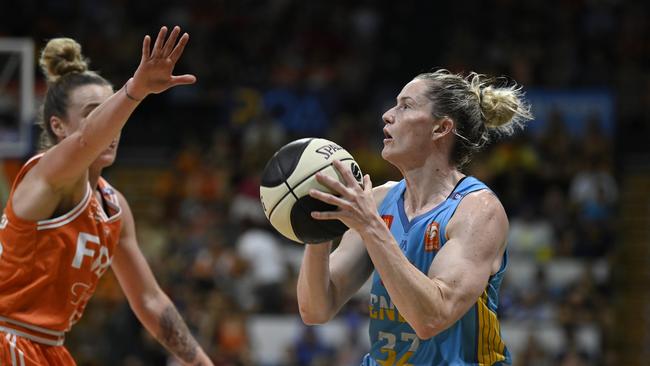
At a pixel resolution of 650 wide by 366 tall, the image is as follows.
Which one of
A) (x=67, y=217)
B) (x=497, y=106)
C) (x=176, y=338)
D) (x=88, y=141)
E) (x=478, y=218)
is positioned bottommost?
(x=176, y=338)

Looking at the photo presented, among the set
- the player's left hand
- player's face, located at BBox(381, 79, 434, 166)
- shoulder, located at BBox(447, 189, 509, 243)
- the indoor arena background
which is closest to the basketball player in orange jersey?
the player's left hand

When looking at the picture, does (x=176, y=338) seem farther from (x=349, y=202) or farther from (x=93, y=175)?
(x=349, y=202)

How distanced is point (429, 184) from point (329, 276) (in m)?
0.54

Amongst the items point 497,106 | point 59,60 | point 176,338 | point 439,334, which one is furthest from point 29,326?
point 497,106

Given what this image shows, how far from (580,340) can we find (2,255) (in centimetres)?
730

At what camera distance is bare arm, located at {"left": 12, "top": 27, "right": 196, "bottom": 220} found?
3.55 m

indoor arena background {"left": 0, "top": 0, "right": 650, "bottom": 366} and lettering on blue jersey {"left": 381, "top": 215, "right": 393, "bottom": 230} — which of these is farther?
indoor arena background {"left": 0, "top": 0, "right": 650, "bottom": 366}

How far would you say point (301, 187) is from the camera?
11.7 ft

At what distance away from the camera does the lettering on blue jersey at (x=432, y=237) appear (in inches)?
148

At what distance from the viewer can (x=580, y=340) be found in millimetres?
10125

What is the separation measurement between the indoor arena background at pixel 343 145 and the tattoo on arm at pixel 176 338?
4356 millimetres

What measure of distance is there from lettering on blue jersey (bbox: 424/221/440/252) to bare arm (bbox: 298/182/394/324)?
383 mm

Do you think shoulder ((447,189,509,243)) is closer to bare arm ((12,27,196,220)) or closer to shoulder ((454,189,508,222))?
shoulder ((454,189,508,222))

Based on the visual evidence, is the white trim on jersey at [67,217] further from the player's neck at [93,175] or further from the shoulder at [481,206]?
the shoulder at [481,206]
